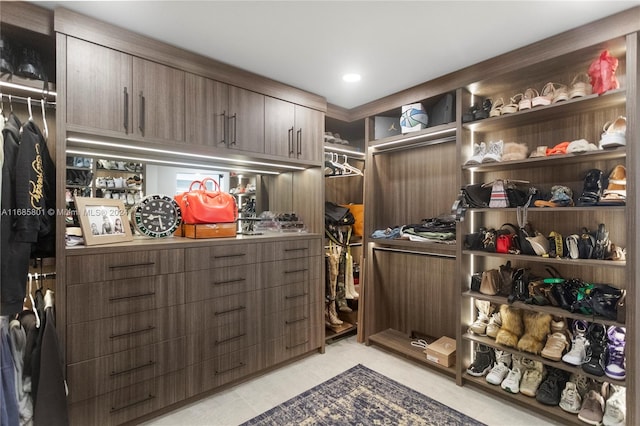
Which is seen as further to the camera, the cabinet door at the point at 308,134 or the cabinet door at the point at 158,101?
the cabinet door at the point at 308,134

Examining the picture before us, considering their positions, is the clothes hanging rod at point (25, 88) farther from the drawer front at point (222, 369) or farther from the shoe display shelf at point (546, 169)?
the shoe display shelf at point (546, 169)

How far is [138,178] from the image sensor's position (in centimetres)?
240

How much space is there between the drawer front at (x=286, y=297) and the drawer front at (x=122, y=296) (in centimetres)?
69

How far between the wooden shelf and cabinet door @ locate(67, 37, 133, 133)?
2.75 metres

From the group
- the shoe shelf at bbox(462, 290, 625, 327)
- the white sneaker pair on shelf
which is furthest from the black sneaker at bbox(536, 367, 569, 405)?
the white sneaker pair on shelf

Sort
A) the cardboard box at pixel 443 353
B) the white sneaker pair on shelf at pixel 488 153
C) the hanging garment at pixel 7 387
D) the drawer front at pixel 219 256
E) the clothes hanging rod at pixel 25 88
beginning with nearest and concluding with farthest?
1. the hanging garment at pixel 7 387
2. the clothes hanging rod at pixel 25 88
3. the drawer front at pixel 219 256
4. the white sneaker pair on shelf at pixel 488 153
5. the cardboard box at pixel 443 353

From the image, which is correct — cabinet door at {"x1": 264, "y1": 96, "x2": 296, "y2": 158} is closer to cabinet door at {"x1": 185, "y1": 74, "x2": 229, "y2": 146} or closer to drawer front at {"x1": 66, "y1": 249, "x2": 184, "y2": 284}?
cabinet door at {"x1": 185, "y1": 74, "x2": 229, "y2": 146}

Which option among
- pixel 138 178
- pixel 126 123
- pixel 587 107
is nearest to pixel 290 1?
pixel 126 123

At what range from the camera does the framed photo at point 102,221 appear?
1.84m

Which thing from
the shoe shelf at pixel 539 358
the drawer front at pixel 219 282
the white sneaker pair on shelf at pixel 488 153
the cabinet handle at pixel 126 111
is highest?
the cabinet handle at pixel 126 111

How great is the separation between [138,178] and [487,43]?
2670mm

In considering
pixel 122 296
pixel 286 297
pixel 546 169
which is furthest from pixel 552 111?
pixel 122 296

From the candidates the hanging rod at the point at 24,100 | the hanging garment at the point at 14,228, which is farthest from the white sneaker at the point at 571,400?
the hanging rod at the point at 24,100

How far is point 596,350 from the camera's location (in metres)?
1.93
